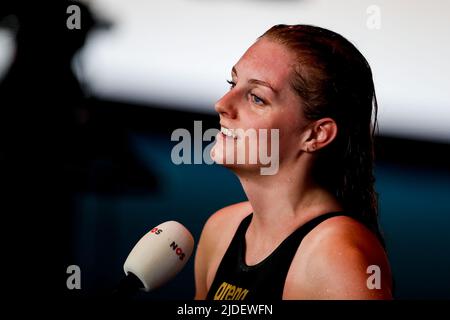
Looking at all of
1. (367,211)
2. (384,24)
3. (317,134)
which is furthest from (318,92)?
(384,24)

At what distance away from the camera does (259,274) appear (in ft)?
3.01

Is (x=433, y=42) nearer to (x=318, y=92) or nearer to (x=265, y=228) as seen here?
(x=318, y=92)

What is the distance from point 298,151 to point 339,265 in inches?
8.4

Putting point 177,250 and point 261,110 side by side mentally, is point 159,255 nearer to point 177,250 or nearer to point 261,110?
point 177,250

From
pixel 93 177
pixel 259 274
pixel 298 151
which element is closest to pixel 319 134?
pixel 298 151

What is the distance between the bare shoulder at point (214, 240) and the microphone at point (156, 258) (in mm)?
207

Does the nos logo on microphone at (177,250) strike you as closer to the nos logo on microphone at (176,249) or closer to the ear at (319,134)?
the nos logo on microphone at (176,249)

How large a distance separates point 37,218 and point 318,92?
24.6 inches

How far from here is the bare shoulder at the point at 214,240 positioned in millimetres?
1081

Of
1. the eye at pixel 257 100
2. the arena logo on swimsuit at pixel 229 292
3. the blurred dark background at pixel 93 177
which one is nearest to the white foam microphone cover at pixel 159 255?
the arena logo on swimsuit at pixel 229 292

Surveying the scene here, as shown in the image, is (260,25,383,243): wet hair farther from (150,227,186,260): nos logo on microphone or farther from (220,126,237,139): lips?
(150,227,186,260): nos logo on microphone

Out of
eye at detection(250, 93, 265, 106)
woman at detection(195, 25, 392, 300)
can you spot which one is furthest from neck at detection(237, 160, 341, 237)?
eye at detection(250, 93, 265, 106)

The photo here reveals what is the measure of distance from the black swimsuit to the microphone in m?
0.11

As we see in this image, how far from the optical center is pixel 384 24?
116 cm
